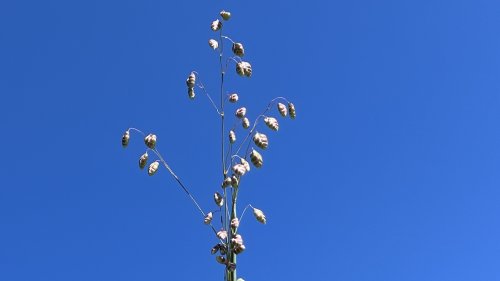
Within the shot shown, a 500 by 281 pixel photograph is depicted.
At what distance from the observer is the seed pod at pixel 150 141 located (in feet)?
9.87

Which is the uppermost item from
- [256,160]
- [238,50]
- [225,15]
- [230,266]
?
[225,15]

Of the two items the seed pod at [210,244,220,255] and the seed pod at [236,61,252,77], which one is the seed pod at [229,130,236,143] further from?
the seed pod at [210,244,220,255]

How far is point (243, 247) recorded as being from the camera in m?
2.61

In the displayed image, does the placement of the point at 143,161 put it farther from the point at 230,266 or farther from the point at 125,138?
the point at 230,266

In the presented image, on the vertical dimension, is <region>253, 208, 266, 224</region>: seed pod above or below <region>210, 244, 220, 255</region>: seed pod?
above

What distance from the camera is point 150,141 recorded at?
9.87 ft

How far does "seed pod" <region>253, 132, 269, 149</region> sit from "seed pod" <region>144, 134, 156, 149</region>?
490 mm

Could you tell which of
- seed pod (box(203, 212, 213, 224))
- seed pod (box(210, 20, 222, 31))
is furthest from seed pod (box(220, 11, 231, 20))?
seed pod (box(203, 212, 213, 224))

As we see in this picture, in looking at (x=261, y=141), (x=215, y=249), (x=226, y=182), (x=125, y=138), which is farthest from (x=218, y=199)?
(x=125, y=138)

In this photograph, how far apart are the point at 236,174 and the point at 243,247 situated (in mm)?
318

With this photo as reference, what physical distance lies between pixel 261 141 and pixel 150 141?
1.77 feet

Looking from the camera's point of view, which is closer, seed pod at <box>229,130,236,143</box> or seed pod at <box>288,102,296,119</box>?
seed pod at <box>229,130,236,143</box>

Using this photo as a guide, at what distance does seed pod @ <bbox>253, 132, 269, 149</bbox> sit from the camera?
288 cm

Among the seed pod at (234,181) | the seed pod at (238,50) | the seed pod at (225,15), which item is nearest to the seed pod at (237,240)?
the seed pod at (234,181)
